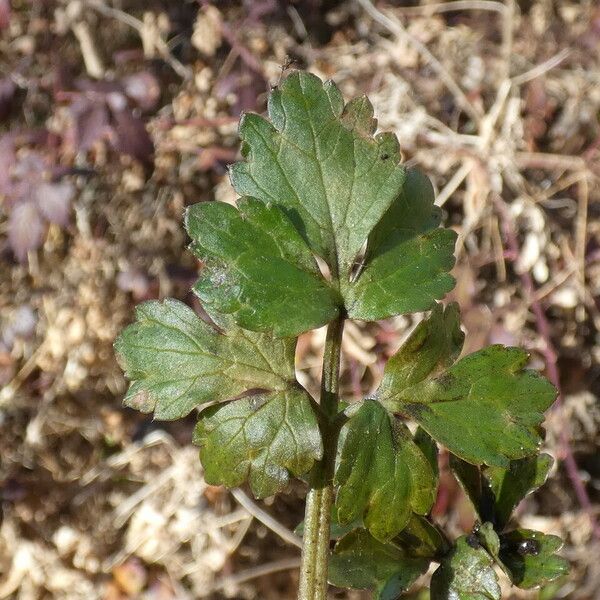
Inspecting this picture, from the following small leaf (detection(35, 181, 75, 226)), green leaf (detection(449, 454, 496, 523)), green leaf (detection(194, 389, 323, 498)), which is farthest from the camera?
small leaf (detection(35, 181, 75, 226))

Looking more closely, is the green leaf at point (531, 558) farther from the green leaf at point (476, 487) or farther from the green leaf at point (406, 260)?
the green leaf at point (406, 260)

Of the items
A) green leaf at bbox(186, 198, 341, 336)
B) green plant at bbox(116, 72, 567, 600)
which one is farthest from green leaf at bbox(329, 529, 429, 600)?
green leaf at bbox(186, 198, 341, 336)

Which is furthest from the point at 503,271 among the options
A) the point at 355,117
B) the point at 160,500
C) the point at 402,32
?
the point at 355,117

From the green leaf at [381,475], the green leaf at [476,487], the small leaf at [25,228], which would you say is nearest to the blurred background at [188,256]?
the small leaf at [25,228]

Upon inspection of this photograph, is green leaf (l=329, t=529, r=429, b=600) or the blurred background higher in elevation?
green leaf (l=329, t=529, r=429, b=600)

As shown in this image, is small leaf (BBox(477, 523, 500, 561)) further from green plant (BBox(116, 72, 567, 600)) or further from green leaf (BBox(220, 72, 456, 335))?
green leaf (BBox(220, 72, 456, 335))

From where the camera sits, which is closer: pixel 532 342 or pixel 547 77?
pixel 532 342

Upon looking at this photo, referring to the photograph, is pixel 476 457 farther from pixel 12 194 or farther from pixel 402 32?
pixel 402 32
